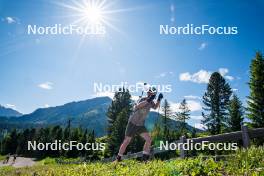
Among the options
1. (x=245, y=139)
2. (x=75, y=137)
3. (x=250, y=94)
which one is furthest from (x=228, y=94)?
(x=245, y=139)

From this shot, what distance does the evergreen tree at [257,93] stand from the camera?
1406 inches

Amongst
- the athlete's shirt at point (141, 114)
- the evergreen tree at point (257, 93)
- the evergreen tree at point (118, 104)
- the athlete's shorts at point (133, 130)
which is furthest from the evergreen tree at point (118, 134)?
the athlete's shirt at point (141, 114)

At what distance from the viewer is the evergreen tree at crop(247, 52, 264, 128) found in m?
35.7

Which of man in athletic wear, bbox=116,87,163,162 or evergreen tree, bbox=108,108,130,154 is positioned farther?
evergreen tree, bbox=108,108,130,154

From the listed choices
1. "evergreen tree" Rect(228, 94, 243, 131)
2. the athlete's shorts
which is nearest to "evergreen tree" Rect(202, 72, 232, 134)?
"evergreen tree" Rect(228, 94, 243, 131)

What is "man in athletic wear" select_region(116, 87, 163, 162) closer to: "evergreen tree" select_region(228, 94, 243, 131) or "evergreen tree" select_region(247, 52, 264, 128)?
"evergreen tree" select_region(247, 52, 264, 128)

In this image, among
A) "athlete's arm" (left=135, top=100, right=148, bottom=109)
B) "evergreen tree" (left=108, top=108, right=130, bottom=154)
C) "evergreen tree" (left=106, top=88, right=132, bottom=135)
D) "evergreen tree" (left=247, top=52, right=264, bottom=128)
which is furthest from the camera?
"evergreen tree" (left=106, top=88, right=132, bottom=135)

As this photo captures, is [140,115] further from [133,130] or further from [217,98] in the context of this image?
[217,98]

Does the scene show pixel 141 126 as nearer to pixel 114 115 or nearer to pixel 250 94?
pixel 250 94

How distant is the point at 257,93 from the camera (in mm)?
36406

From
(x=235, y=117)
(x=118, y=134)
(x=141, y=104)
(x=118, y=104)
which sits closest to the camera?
(x=141, y=104)

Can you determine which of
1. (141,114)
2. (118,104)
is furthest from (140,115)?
(118,104)

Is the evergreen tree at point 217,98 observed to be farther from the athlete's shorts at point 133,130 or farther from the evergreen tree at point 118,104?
the athlete's shorts at point 133,130

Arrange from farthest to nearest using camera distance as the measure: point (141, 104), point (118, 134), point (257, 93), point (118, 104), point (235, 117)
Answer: point (118, 104), point (118, 134), point (235, 117), point (257, 93), point (141, 104)
